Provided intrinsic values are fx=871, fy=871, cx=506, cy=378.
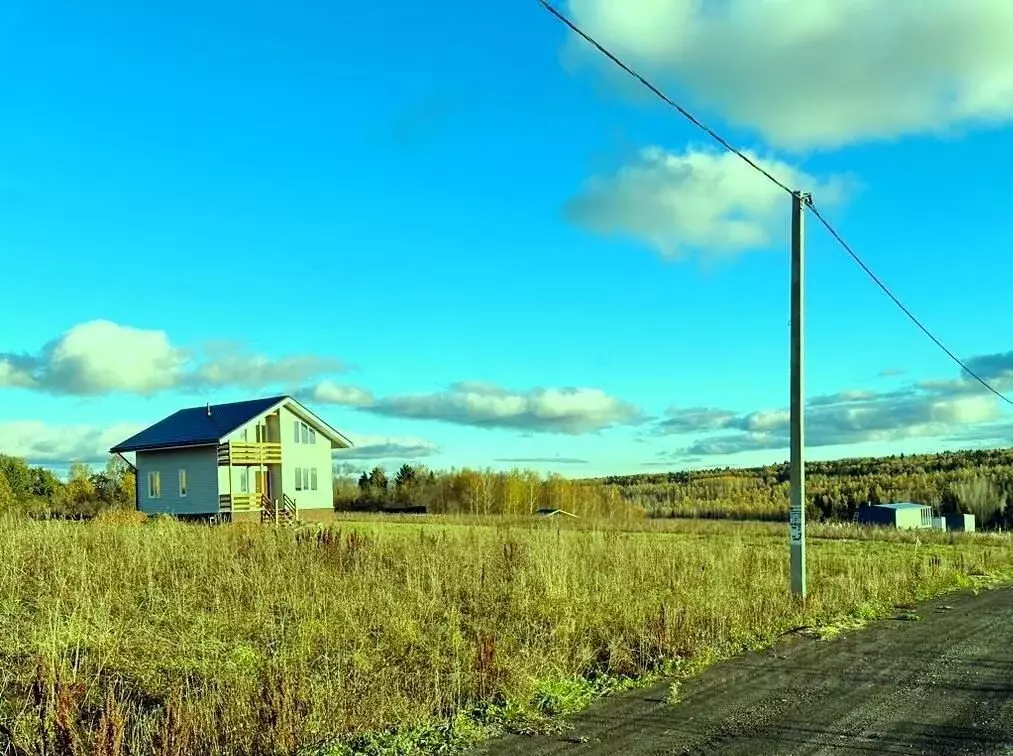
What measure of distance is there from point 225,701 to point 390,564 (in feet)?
24.0

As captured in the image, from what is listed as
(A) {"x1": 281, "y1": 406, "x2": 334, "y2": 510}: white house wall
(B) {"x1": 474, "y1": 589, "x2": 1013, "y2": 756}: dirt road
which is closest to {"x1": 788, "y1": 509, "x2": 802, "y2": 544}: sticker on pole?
(B) {"x1": 474, "y1": 589, "x2": 1013, "y2": 756}: dirt road

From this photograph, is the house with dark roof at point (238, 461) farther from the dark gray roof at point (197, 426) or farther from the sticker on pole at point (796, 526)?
the sticker on pole at point (796, 526)

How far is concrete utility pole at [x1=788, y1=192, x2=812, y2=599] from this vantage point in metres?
13.0

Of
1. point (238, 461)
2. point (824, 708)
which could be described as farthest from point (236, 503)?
point (824, 708)

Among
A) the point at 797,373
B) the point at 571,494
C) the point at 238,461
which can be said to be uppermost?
the point at 797,373

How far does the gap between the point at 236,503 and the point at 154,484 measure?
22.8 ft

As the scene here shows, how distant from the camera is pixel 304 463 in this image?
46.8 metres

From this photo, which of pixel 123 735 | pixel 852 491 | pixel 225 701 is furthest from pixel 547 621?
pixel 852 491

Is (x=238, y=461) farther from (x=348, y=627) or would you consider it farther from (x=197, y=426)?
(x=348, y=627)

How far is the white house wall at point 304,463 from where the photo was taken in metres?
45.5

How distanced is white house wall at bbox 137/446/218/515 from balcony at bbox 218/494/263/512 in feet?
1.26

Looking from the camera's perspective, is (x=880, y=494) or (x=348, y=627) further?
(x=880, y=494)

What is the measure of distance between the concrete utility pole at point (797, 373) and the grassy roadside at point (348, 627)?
1081 millimetres

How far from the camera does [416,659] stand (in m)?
A: 7.97
